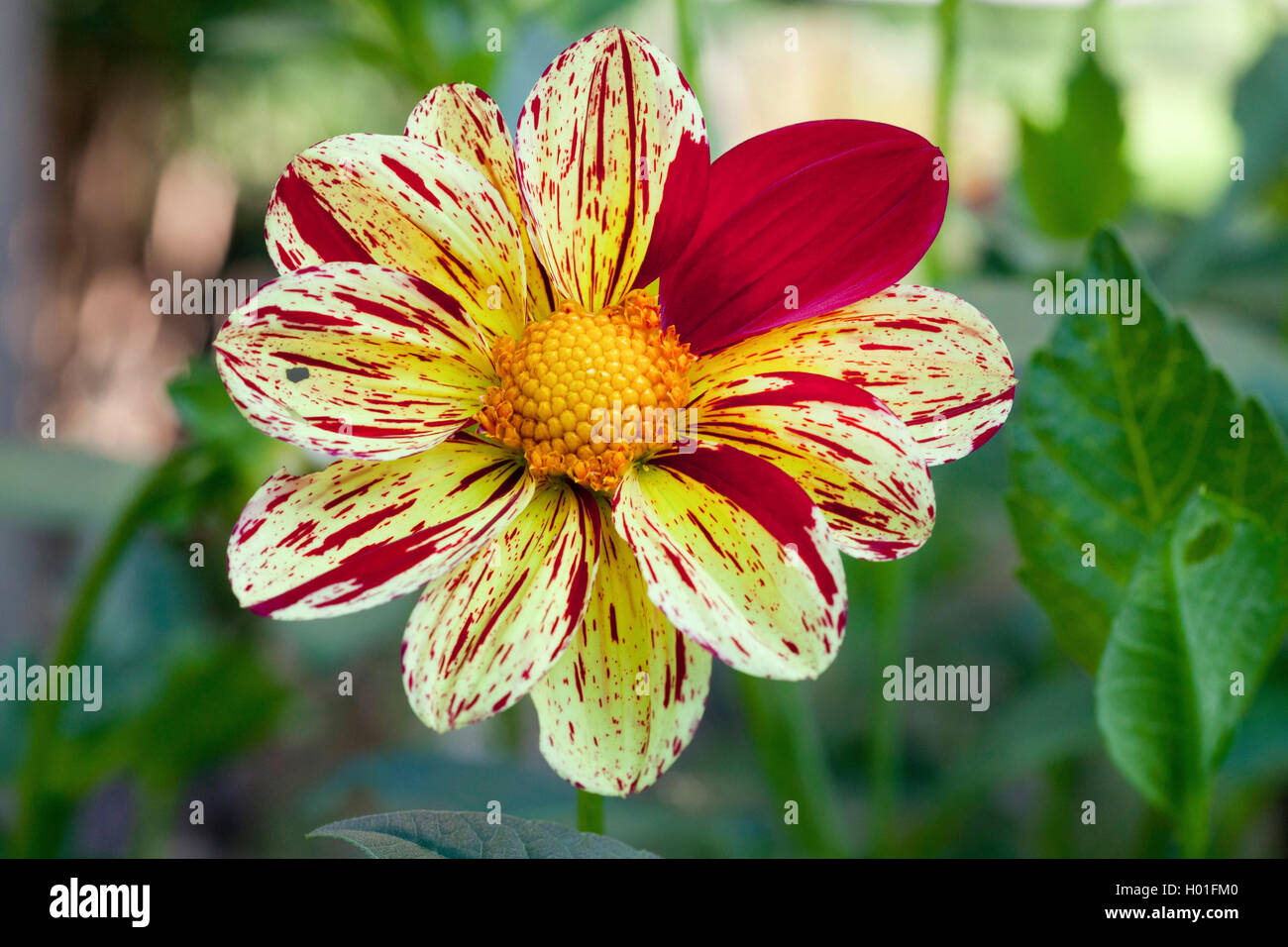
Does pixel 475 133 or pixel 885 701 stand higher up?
pixel 475 133

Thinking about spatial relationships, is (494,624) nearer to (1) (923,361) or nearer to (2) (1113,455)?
(1) (923,361)

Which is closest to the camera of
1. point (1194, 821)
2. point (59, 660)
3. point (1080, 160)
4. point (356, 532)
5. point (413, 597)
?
point (356, 532)

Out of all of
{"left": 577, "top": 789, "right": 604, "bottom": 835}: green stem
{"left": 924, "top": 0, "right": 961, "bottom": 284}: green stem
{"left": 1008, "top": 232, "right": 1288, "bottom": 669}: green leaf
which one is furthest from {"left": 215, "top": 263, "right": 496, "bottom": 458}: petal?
{"left": 924, "top": 0, "right": 961, "bottom": 284}: green stem

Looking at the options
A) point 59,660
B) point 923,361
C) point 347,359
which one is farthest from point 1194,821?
point 59,660

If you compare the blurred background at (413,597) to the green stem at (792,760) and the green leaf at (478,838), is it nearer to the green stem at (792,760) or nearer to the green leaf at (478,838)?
the green stem at (792,760)

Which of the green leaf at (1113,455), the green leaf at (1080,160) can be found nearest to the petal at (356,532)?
the green leaf at (1113,455)
